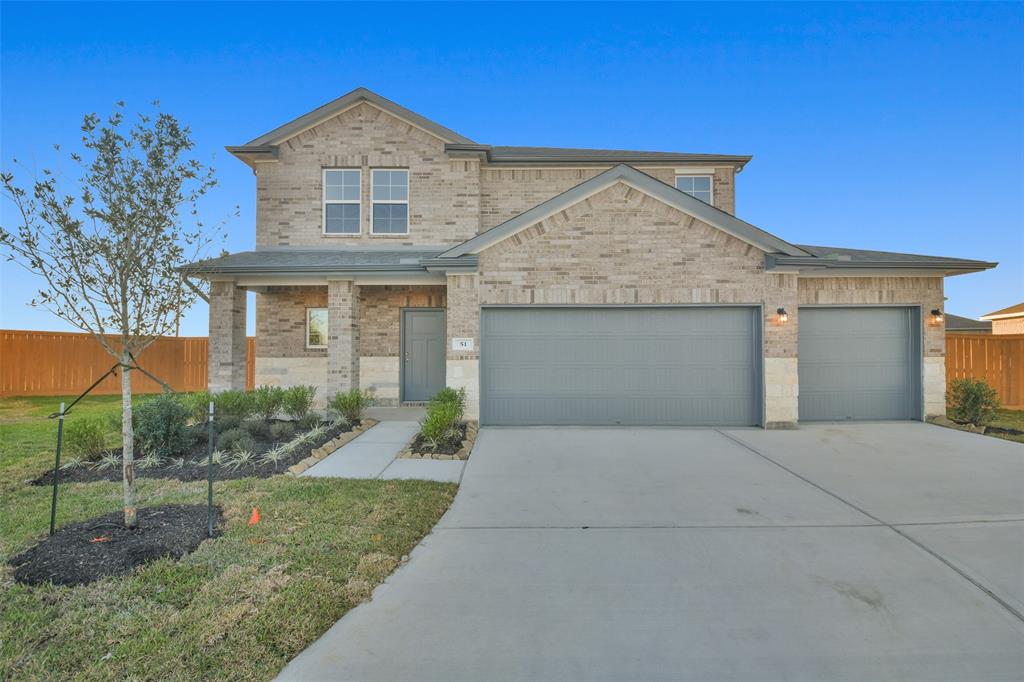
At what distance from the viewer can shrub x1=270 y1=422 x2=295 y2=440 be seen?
27.8 feet

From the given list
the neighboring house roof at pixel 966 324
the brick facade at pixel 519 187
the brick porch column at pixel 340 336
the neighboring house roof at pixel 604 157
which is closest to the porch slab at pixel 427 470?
the brick porch column at pixel 340 336

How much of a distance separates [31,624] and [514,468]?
481 cm

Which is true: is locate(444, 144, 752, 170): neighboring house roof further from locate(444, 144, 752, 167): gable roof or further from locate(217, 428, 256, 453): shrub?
locate(217, 428, 256, 453): shrub

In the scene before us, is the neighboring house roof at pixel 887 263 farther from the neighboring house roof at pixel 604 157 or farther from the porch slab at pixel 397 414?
the porch slab at pixel 397 414

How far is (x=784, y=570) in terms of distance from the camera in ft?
12.4

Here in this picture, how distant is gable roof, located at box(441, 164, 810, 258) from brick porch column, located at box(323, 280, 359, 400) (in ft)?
9.59

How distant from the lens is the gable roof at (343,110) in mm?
12492

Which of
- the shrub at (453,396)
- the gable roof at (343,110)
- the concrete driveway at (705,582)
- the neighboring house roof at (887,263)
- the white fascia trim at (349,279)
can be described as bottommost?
the concrete driveway at (705,582)

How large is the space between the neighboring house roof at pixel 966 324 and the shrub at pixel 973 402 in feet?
49.0

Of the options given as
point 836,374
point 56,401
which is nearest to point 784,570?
point 836,374

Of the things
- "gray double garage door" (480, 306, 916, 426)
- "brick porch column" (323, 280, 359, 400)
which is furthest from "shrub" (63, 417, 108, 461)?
"gray double garage door" (480, 306, 916, 426)

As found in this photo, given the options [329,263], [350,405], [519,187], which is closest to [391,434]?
[350,405]

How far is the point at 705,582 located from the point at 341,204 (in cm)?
1228

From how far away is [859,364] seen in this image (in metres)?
10.3
